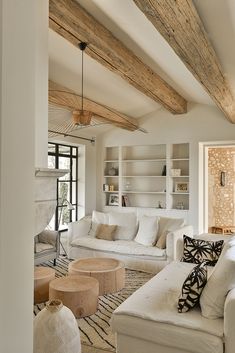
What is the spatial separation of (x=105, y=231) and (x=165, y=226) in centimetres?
109

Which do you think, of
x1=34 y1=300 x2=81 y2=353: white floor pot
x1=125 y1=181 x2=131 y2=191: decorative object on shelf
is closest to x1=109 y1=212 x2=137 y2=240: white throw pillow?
x1=125 y1=181 x2=131 y2=191: decorative object on shelf

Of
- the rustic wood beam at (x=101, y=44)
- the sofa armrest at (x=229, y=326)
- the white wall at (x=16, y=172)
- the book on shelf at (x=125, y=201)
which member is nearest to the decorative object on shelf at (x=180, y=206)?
the book on shelf at (x=125, y=201)

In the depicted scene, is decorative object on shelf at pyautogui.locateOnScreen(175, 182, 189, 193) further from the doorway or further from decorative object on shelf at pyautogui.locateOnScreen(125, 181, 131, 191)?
the doorway

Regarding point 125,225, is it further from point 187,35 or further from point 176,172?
point 187,35

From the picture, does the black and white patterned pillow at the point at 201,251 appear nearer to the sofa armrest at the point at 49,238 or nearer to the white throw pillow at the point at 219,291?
the white throw pillow at the point at 219,291

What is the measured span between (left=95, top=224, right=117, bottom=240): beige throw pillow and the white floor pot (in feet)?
10.8

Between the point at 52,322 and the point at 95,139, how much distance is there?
19.4 feet

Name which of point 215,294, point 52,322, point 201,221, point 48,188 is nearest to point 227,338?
point 215,294

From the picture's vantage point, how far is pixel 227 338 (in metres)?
2.13

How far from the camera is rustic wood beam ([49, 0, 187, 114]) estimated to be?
9.04 ft

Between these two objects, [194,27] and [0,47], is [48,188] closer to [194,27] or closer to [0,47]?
[0,47]

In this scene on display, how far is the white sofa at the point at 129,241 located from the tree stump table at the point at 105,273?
2.50ft

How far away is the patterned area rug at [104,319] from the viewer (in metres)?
2.90

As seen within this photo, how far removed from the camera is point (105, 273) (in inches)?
156
